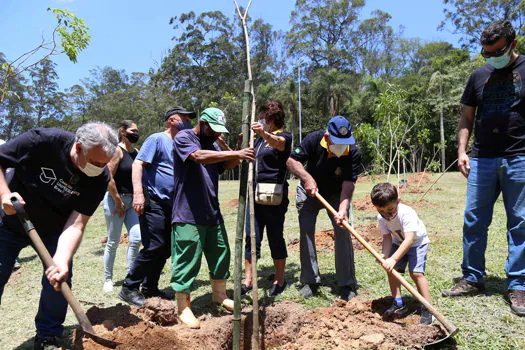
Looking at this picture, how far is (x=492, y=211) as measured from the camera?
11.7 ft

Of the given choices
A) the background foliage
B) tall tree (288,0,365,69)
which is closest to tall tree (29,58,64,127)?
the background foliage

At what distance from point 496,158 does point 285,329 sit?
8.06 feet

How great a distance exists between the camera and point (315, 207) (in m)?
4.14

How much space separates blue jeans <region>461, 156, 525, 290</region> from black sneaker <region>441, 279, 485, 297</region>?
0.05 meters

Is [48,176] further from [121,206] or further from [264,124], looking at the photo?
[264,124]

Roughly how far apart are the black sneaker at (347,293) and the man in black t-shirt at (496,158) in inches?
34.2

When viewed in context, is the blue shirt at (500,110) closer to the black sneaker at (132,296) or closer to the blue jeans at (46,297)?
the black sneaker at (132,296)

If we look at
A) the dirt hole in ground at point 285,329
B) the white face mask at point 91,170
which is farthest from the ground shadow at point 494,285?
the white face mask at point 91,170

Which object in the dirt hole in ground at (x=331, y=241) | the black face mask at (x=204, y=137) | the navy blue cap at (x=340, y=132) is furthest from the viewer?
the dirt hole in ground at (x=331, y=241)

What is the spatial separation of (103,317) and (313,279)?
6.79 feet

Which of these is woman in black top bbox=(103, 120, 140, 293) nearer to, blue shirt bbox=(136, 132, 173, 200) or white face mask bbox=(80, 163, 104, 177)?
blue shirt bbox=(136, 132, 173, 200)

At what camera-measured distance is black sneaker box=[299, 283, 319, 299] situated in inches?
160

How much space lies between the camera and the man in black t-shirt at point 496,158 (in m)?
3.35

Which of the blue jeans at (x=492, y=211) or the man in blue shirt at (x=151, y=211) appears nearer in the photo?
the blue jeans at (x=492, y=211)
